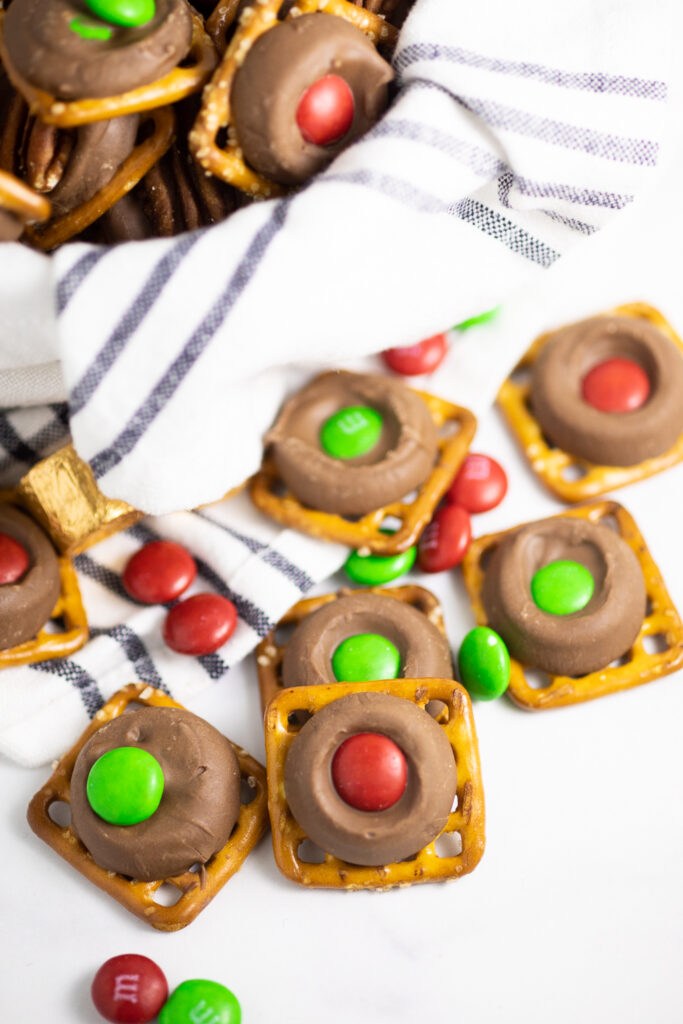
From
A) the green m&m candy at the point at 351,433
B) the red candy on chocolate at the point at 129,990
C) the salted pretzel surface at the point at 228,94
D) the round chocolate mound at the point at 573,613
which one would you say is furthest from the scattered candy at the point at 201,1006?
the salted pretzel surface at the point at 228,94

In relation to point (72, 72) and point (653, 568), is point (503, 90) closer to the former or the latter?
point (72, 72)

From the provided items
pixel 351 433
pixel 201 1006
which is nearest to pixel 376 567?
pixel 351 433

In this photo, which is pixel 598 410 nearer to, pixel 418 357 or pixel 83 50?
pixel 418 357

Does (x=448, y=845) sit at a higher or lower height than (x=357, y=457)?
lower

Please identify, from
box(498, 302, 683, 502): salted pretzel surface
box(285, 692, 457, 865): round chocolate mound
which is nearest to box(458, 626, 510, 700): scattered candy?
box(285, 692, 457, 865): round chocolate mound

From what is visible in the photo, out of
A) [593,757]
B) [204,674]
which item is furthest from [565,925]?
[204,674]

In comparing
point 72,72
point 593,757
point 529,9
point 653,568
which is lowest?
point 593,757

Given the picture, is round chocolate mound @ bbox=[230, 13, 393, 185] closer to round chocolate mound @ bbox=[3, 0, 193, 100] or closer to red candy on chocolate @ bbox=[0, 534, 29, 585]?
round chocolate mound @ bbox=[3, 0, 193, 100]
